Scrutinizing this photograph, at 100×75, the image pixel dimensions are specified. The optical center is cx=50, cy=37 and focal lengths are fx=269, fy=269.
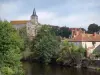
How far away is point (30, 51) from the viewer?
6581 centimetres

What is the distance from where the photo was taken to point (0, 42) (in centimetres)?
2961

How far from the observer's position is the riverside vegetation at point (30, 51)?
29.9 meters

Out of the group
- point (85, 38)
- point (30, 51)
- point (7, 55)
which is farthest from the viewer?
point (30, 51)

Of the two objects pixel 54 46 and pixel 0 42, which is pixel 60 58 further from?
pixel 0 42

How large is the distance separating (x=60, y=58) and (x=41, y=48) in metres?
5.70

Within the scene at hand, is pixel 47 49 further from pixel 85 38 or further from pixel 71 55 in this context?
pixel 85 38

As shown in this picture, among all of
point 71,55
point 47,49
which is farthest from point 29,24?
point 71,55

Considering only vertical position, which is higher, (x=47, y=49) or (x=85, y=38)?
(x=85, y=38)

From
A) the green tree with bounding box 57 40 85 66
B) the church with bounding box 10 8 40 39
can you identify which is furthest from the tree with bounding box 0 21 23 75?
the church with bounding box 10 8 40 39

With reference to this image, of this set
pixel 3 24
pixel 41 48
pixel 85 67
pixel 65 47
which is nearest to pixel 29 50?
pixel 41 48

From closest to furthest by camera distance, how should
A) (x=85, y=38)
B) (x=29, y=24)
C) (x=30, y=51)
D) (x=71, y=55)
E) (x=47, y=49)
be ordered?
(x=71, y=55) < (x=47, y=49) < (x=85, y=38) < (x=30, y=51) < (x=29, y=24)

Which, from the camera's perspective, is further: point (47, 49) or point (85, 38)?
point (85, 38)

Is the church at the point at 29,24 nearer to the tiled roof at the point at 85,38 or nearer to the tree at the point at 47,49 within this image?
the tiled roof at the point at 85,38

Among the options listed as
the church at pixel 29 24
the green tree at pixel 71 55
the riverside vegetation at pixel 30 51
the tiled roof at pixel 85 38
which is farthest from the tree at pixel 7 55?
the church at pixel 29 24
